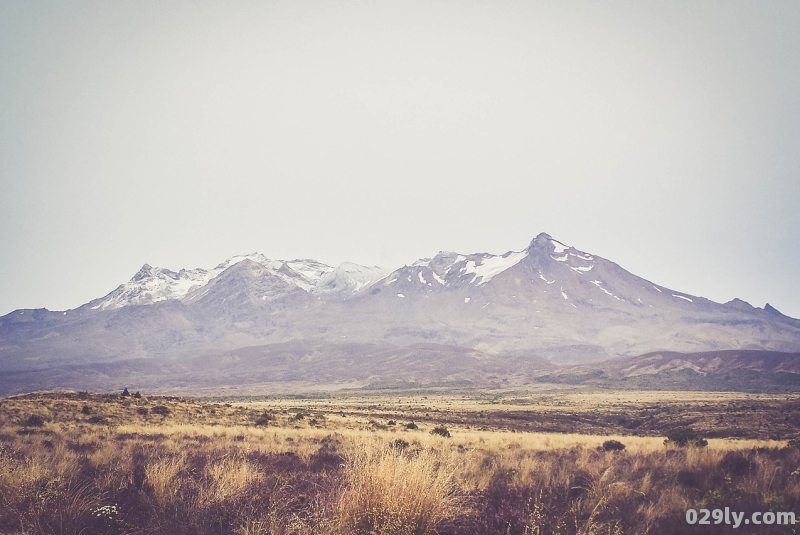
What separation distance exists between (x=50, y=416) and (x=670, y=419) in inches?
1891

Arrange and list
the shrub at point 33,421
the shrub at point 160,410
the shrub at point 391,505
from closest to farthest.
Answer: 1. the shrub at point 391,505
2. the shrub at point 33,421
3. the shrub at point 160,410

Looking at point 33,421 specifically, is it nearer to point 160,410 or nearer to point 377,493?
point 160,410

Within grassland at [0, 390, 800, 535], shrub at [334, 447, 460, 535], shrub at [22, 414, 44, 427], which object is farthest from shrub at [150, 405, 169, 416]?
shrub at [334, 447, 460, 535]

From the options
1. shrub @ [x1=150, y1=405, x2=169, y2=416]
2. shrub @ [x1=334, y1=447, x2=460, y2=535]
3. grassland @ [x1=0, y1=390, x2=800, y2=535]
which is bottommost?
shrub @ [x1=150, y1=405, x2=169, y2=416]

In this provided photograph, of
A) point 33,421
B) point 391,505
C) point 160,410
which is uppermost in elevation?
point 391,505

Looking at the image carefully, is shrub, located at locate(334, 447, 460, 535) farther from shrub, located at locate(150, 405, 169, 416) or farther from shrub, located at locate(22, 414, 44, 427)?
shrub, located at locate(150, 405, 169, 416)

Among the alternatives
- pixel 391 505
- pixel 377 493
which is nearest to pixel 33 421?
pixel 377 493

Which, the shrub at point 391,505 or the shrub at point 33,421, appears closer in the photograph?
the shrub at point 391,505

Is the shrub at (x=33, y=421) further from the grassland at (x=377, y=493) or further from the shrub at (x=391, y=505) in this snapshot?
the shrub at (x=391, y=505)

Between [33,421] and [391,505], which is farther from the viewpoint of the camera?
[33,421]

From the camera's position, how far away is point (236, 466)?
387 inches

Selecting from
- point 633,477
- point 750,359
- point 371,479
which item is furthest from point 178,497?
point 750,359

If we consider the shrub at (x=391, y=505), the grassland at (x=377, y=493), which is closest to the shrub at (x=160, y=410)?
the grassland at (x=377, y=493)

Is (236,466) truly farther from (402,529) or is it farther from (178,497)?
(402,529)
